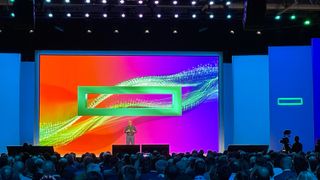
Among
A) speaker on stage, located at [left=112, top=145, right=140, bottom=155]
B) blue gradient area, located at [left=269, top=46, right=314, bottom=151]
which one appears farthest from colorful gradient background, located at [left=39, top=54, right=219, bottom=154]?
speaker on stage, located at [left=112, top=145, right=140, bottom=155]

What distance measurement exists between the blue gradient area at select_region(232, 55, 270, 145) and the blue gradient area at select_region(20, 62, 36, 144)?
21.8ft

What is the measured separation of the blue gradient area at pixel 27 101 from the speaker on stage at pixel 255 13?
9.47 m

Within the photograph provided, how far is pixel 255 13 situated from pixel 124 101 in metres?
8.69

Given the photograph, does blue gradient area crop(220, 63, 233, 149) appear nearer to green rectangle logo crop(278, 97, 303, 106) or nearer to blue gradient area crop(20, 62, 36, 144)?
A: green rectangle logo crop(278, 97, 303, 106)

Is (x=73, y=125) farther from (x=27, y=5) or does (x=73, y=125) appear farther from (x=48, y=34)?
(x=27, y=5)

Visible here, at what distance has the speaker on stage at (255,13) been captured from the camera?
11.1 meters

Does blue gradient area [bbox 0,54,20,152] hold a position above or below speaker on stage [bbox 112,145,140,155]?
above

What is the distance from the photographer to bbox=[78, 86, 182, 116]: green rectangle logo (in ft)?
61.8

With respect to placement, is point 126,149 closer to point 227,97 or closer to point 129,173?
point 227,97

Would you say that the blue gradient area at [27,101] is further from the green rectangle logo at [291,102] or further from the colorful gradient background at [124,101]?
the green rectangle logo at [291,102]

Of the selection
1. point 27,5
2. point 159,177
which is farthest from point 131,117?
point 159,177

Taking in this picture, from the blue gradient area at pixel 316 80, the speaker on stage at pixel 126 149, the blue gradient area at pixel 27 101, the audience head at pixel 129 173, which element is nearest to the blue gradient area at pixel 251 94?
the blue gradient area at pixel 316 80

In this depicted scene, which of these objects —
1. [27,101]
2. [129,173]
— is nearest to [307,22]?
[27,101]

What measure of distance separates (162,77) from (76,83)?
2.89 m
